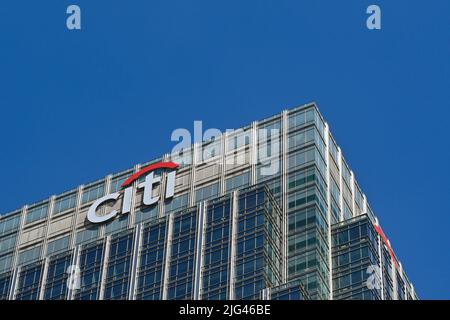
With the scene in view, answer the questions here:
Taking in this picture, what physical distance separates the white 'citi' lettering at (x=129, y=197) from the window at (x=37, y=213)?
8.32 metres

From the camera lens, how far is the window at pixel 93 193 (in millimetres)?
165625

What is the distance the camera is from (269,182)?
151 m

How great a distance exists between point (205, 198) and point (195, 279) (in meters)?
16.5

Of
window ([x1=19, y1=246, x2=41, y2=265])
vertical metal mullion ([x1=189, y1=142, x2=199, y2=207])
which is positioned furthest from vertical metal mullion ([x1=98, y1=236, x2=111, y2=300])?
window ([x1=19, y1=246, x2=41, y2=265])

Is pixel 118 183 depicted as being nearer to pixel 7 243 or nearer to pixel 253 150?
pixel 7 243

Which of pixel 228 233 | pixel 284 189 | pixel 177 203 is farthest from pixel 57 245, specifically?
pixel 284 189

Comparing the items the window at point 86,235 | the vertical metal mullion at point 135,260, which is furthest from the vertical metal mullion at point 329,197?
the window at point 86,235

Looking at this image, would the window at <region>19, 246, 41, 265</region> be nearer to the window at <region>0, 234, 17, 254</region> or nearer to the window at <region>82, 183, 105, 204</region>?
the window at <region>0, 234, 17, 254</region>

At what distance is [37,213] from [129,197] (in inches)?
605

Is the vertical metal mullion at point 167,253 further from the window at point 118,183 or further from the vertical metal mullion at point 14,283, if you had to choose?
the vertical metal mullion at point 14,283

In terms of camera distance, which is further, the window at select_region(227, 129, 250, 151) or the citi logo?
the citi logo

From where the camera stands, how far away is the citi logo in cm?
16025
